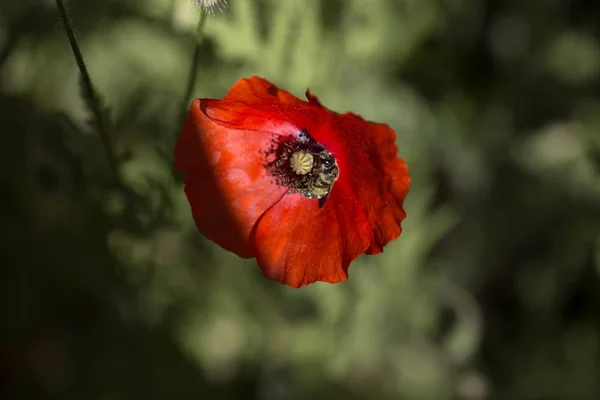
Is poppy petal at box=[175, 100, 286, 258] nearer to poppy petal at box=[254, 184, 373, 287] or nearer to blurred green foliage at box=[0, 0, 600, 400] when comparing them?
poppy petal at box=[254, 184, 373, 287]

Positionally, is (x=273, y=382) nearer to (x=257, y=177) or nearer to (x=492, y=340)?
(x=492, y=340)

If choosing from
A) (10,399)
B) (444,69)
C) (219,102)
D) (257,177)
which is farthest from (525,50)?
(10,399)

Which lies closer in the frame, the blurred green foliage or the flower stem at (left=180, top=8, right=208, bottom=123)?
the flower stem at (left=180, top=8, right=208, bottom=123)

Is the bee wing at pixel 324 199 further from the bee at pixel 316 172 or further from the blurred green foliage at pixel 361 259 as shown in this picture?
the blurred green foliage at pixel 361 259

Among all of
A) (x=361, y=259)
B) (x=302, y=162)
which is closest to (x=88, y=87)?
(x=302, y=162)

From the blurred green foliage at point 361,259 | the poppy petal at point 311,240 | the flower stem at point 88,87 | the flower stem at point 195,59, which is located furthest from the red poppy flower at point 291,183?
the blurred green foliage at point 361,259

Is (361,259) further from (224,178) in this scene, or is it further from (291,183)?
(224,178)

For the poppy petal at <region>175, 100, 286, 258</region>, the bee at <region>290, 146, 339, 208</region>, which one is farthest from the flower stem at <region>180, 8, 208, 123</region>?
the bee at <region>290, 146, 339, 208</region>
